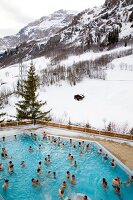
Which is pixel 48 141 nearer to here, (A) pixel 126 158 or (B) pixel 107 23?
(A) pixel 126 158

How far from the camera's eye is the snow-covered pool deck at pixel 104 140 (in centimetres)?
2447

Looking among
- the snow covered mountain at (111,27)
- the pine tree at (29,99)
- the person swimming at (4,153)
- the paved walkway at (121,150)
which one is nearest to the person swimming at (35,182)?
the person swimming at (4,153)

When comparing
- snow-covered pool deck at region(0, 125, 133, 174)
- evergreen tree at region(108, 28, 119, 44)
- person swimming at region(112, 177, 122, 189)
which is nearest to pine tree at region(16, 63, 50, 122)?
snow-covered pool deck at region(0, 125, 133, 174)

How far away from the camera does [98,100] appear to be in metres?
69.6

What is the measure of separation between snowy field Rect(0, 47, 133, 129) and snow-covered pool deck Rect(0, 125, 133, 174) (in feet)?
71.7

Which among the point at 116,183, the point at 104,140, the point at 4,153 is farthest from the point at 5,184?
the point at 104,140

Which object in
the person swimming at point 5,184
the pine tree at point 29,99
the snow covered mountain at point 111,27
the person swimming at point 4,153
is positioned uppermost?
the snow covered mountain at point 111,27

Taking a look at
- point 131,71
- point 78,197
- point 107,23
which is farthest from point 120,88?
point 107,23

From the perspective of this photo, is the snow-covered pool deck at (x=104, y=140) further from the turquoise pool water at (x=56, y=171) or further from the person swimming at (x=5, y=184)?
the person swimming at (x=5, y=184)

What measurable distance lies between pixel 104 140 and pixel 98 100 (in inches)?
1595

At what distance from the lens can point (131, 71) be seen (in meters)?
83.8

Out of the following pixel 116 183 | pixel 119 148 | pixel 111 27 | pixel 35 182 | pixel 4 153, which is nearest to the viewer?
pixel 116 183

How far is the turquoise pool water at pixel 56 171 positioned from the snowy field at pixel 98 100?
1016 inches

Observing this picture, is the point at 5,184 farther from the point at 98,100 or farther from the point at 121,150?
the point at 98,100
